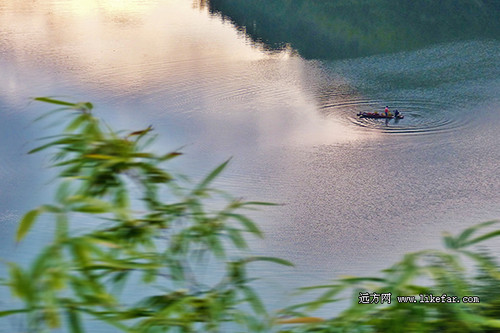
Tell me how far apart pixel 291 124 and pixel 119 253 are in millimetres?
5777

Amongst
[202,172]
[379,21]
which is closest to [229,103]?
[202,172]

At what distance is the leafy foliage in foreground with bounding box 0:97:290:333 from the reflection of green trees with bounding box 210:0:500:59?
315 inches

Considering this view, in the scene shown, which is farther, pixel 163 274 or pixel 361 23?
pixel 361 23

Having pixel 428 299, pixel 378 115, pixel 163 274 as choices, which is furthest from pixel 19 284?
pixel 378 115

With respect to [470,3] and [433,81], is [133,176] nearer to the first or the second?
[433,81]

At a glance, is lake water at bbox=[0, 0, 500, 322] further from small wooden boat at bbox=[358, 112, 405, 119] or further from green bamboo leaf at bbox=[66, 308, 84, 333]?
green bamboo leaf at bbox=[66, 308, 84, 333]

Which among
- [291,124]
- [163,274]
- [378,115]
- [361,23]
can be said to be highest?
[361,23]

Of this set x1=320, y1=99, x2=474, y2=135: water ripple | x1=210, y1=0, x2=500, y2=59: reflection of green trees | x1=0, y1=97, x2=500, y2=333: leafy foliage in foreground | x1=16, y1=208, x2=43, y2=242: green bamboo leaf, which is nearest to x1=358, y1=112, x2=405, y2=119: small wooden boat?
x1=320, y1=99, x2=474, y2=135: water ripple

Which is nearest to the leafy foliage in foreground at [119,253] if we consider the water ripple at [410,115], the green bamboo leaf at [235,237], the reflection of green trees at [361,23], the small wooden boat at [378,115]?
the green bamboo leaf at [235,237]

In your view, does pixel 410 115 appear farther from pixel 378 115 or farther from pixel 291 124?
pixel 291 124

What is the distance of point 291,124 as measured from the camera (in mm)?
6312

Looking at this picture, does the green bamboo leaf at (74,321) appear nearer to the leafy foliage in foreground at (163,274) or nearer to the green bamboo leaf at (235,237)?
the leafy foliage in foreground at (163,274)

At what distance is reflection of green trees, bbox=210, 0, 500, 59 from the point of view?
28.8 ft

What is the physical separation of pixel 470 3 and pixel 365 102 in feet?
15.1
